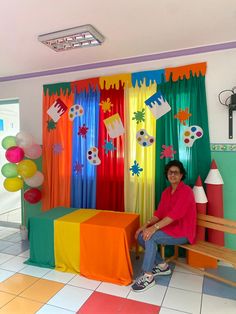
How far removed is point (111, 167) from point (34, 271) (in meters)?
1.50

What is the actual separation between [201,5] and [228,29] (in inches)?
22.4

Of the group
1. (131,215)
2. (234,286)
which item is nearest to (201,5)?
(131,215)

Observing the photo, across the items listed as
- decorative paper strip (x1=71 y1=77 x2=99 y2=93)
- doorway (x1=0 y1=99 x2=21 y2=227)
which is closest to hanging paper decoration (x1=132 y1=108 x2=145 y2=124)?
decorative paper strip (x1=71 y1=77 x2=99 y2=93)

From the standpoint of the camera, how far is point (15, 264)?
2.85 metres

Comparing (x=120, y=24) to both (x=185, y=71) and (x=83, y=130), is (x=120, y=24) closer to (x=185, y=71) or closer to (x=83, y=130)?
(x=185, y=71)

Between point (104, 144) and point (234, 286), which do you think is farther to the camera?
point (104, 144)

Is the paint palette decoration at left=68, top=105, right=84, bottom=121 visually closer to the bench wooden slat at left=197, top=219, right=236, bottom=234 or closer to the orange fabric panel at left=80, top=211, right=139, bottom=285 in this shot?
the orange fabric panel at left=80, top=211, right=139, bottom=285

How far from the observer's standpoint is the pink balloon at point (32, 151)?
11.1 ft

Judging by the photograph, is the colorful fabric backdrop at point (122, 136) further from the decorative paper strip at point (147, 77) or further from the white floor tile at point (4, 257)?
the white floor tile at point (4, 257)

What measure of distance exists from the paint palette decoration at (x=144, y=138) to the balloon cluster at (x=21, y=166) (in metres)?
1.45

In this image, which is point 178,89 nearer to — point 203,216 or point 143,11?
point 143,11

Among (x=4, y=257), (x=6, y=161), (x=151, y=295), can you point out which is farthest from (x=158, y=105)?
(x=6, y=161)

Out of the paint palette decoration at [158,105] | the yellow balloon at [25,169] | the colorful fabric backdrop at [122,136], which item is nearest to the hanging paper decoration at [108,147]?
the colorful fabric backdrop at [122,136]

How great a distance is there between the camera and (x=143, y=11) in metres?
2.04
